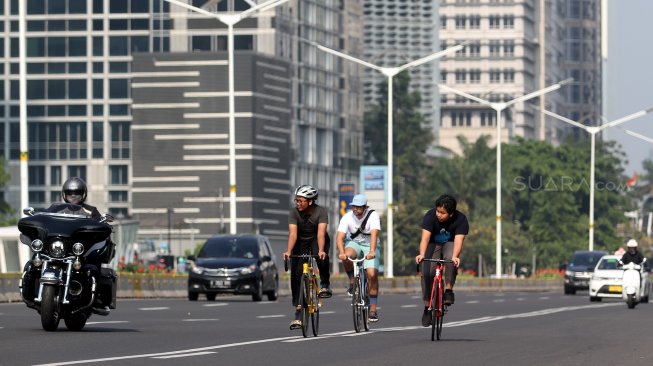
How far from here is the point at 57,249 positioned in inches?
859

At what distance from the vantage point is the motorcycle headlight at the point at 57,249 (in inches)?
859

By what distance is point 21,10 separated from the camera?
46938 millimetres

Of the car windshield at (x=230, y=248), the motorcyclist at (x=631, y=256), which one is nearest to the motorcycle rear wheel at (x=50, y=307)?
the car windshield at (x=230, y=248)

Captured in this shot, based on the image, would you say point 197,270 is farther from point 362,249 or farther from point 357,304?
point 357,304

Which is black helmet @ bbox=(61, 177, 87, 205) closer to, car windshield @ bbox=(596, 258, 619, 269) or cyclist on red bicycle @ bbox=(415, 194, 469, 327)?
cyclist on red bicycle @ bbox=(415, 194, 469, 327)

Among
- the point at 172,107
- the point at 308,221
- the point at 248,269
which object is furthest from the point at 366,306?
the point at 172,107

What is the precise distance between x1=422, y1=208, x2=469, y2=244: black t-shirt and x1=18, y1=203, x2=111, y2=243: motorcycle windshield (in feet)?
11.6

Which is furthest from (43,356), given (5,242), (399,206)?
(399,206)

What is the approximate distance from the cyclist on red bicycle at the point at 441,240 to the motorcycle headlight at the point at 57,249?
3.92m

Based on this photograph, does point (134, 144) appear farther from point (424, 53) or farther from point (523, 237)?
point (424, 53)

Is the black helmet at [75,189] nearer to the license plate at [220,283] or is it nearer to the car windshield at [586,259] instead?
the license plate at [220,283]

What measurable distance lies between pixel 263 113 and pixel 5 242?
83.2 metres

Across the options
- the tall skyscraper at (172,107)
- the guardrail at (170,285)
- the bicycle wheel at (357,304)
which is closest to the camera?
the bicycle wheel at (357,304)

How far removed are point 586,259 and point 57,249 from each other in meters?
46.7
